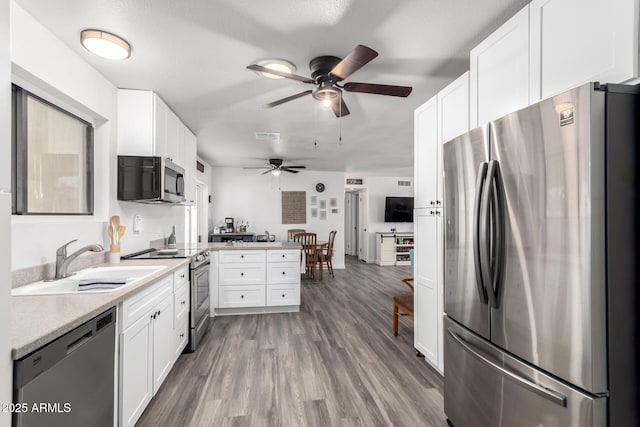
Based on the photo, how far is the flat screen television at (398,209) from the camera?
7.96 m

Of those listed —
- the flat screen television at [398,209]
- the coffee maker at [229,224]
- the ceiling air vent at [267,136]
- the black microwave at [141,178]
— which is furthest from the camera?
the flat screen television at [398,209]

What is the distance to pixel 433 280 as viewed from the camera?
7.70 ft

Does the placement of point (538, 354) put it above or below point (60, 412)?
above

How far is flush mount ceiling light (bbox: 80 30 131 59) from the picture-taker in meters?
1.82

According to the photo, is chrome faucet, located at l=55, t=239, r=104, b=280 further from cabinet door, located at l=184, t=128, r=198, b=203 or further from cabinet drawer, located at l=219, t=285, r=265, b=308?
cabinet drawer, located at l=219, t=285, r=265, b=308

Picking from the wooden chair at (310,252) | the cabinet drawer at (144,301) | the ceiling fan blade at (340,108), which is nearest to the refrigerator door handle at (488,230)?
the ceiling fan blade at (340,108)

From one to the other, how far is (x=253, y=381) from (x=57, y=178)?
2113 mm

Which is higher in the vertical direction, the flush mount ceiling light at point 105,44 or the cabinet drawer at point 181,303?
the flush mount ceiling light at point 105,44

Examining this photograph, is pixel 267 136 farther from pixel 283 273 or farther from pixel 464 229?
pixel 464 229

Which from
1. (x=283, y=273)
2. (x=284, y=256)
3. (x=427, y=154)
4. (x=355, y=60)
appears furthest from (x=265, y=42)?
(x=283, y=273)

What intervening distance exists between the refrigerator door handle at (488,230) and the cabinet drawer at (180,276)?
2253 millimetres

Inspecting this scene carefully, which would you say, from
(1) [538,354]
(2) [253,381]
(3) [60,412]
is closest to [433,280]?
(1) [538,354]

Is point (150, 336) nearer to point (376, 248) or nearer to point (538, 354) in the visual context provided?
point (538, 354)

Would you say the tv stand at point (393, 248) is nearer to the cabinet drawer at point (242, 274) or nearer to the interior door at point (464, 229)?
the cabinet drawer at point (242, 274)
